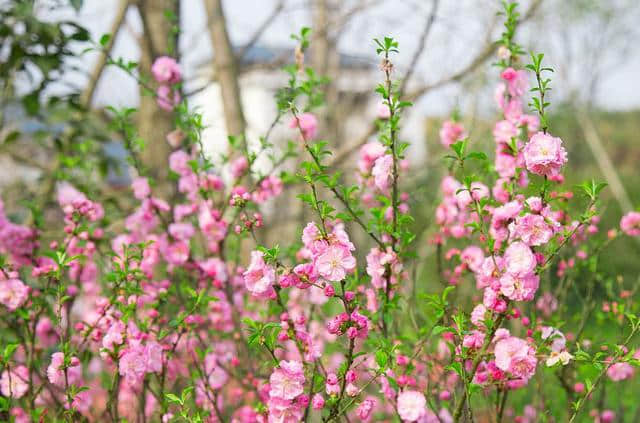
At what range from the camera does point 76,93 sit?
3043 mm

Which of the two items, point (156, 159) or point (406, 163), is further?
point (156, 159)

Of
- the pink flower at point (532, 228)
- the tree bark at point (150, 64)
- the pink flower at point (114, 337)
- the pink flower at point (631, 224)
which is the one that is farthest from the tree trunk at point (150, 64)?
the pink flower at point (532, 228)

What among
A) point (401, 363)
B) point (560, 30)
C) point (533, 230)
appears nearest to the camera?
point (533, 230)

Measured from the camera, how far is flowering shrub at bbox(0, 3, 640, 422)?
160cm

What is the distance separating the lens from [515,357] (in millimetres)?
1630

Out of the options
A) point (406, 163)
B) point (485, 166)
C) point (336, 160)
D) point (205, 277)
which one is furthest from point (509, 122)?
point (336, 160)

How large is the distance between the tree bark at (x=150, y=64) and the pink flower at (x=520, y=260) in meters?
2.32

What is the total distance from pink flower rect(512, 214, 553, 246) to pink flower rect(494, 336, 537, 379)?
27cm

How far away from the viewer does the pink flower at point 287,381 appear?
5.10ft

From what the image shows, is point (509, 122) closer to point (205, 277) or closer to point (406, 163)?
point (406, 163)

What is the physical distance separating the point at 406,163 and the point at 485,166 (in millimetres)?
576

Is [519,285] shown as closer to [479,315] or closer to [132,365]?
[479,315]

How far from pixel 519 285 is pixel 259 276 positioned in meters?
0.64

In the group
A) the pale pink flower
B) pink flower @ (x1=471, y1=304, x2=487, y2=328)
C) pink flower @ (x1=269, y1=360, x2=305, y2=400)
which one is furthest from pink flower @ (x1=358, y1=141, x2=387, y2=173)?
pink flower @ (x1=269, y1=360, x2=305, y2=400)
